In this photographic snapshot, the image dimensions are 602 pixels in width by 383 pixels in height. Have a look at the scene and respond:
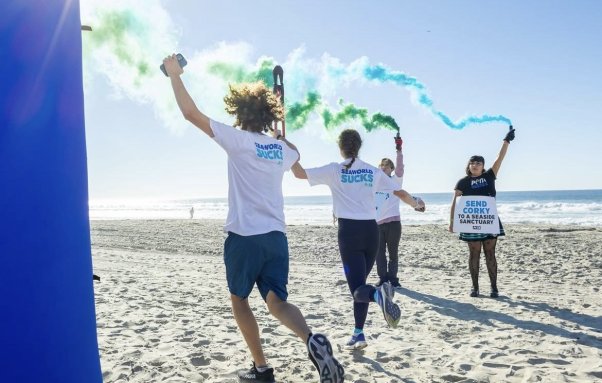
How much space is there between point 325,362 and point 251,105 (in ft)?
5.53

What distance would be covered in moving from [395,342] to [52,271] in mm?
3178

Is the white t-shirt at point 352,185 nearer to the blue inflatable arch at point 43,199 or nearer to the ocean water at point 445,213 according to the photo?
the blue inflatable arch at point 43,199

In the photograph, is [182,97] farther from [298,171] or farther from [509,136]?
[509,136]

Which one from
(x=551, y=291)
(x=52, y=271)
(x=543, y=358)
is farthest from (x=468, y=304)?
(x=52, y=271)

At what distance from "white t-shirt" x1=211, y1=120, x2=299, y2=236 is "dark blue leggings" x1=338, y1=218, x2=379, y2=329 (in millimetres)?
1095

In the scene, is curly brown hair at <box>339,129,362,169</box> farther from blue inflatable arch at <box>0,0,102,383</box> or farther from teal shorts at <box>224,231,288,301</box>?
blue inflatable arch at <box>0,0,102,383</box>

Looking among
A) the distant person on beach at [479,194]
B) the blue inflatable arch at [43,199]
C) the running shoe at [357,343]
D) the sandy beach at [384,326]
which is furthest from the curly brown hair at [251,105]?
the distant person on beach at [479,194]

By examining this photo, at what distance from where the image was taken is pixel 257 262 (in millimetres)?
3111

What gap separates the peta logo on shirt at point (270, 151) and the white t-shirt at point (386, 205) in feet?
13.2

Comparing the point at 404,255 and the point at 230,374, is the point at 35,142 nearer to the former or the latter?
the point at 230,374

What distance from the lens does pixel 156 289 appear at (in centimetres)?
733

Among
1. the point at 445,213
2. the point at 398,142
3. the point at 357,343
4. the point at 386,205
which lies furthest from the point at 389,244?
the point at 445,213

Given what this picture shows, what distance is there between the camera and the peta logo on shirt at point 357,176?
429cm

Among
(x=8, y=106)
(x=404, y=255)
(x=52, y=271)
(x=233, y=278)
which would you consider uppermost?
(x=8, y=106)
